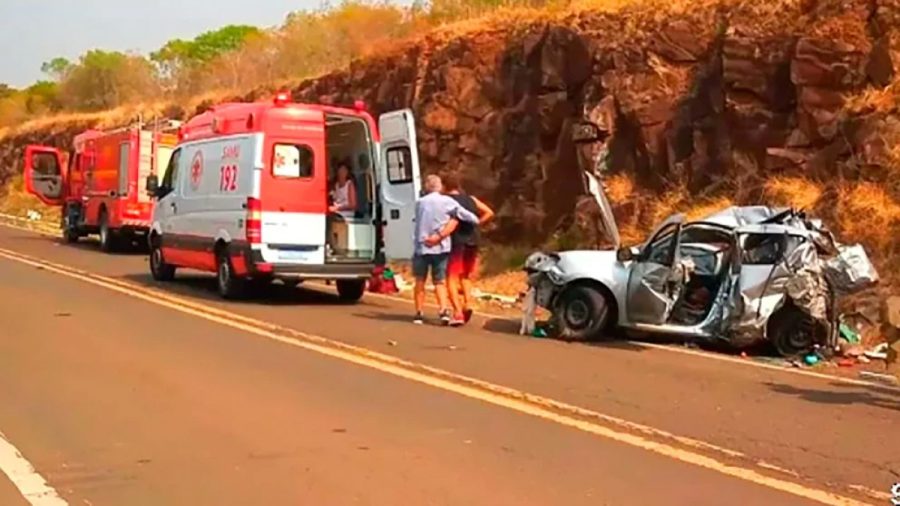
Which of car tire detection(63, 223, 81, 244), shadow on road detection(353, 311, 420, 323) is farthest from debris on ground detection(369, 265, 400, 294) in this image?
car tire detection(63, 223, 81, 244)

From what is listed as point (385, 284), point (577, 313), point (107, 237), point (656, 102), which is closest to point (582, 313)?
point (577, 313)

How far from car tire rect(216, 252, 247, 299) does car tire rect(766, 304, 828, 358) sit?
7.40m

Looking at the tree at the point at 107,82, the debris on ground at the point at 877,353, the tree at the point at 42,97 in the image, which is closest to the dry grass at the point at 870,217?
the debris on ground at the point at 877,353

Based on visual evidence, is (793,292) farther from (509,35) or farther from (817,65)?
(509,35)

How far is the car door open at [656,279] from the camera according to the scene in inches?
531

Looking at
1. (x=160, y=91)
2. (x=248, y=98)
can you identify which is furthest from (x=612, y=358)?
(x=160, y=91)

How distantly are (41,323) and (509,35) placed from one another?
50.8 feet

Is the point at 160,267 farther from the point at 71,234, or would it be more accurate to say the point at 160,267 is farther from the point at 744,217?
the point at 71,234

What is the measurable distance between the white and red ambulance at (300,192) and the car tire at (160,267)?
2.20 meters

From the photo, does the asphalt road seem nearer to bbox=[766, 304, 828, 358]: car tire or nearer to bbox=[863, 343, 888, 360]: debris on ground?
bbox=[766, 304, 828, 358]: car tire

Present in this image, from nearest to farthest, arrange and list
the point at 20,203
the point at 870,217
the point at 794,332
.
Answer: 1. the point at 794,332
2. the point at 870,217
3. the point at 20,203

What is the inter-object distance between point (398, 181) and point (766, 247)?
17.9ft

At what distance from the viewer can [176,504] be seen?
6.45 m

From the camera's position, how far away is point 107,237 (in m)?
29.6
